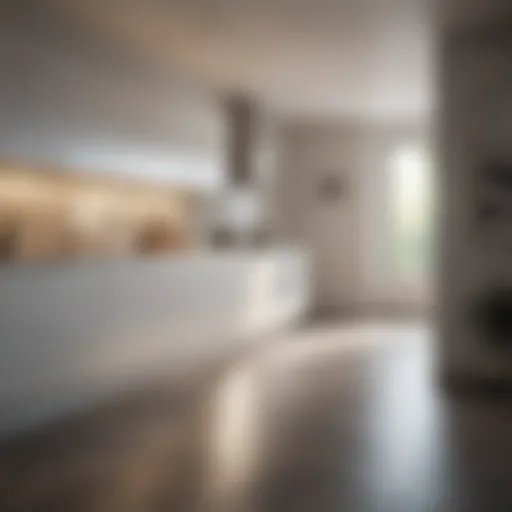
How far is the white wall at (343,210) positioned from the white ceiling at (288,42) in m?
1.82

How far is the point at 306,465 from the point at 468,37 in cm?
297

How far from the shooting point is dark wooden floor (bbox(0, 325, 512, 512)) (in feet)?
8.07

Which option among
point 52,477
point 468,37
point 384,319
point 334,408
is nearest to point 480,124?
point 468,37

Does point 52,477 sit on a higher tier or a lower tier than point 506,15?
lower

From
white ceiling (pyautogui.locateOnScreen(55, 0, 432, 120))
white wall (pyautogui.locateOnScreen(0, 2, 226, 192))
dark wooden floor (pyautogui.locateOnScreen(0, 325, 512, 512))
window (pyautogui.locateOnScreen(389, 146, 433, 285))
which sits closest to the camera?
dark wooden floor (pyautogui.locateOnScreen(0, 325, 512, 512))

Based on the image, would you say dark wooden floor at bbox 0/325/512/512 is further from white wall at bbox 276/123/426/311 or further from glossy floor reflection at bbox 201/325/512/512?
white wall at bbox 276/123/426/311

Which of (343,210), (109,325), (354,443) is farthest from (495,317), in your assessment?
(343,210)

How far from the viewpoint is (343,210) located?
28.0ft

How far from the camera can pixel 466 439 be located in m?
3.29

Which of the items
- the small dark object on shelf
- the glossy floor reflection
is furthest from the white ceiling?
the glossy floor reflection

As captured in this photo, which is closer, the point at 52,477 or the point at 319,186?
the point at 52,477

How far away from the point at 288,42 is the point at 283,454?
9.04 ft

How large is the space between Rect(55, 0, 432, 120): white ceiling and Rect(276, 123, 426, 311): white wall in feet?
5.98

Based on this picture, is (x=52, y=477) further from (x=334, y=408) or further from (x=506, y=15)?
(x=506, y=15)
